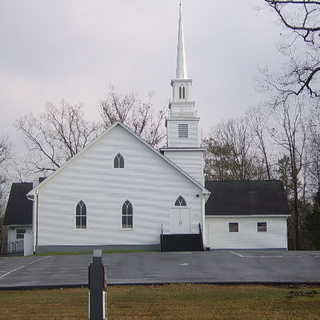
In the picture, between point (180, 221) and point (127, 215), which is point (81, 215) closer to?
point (127, 215)

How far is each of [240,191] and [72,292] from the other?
2872 cm

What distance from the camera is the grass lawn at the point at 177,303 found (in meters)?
12.9

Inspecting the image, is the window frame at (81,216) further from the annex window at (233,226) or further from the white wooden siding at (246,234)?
the annex window at (233,226)

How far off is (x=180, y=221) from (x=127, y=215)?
323 centimetres

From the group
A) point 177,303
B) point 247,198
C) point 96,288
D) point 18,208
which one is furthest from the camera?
point 18,208

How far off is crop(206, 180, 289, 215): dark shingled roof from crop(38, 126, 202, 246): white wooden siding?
575cm

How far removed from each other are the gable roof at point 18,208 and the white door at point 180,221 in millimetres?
15191

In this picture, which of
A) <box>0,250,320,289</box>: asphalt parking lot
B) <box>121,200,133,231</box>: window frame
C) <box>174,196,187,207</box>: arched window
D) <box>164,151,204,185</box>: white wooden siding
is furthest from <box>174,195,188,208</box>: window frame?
<box>0,250,320,289</box>: asphalt parking lot

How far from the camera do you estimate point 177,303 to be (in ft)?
48.1

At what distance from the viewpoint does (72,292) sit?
17.2m

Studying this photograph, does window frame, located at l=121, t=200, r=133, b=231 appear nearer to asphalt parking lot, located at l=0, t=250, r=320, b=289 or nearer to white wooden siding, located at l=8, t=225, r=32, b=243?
asphalt parking lot, located at l=0, t=250, r=320, b=289

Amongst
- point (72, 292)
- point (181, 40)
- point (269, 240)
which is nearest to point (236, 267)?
point (72, 292)

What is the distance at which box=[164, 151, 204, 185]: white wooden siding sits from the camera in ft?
135

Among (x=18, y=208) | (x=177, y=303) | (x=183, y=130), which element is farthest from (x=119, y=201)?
(x=177, y=303)
